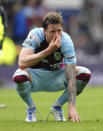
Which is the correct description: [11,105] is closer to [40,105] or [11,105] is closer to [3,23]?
[40,105]

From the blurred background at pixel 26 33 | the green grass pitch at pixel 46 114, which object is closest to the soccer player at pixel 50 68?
the green grass pitch at pixel 46 114

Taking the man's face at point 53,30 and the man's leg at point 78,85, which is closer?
the man's face at point 53,30

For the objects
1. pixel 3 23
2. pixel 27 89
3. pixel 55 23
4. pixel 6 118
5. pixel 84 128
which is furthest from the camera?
pixel 3 23

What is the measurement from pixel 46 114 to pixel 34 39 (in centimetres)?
165

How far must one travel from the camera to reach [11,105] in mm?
10289

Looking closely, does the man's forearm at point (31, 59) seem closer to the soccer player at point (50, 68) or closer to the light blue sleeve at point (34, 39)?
the soccer player at point (50, 68)

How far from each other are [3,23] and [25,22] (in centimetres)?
706

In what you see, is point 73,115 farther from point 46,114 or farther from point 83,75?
point 46,114

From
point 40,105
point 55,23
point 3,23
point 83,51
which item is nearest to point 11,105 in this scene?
point 40,105

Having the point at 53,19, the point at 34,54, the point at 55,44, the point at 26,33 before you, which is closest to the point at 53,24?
the point at 53,19

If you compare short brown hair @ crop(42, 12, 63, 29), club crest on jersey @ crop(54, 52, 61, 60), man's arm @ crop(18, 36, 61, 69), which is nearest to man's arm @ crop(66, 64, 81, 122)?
club crest on jersey @ crop(54, 52, 61, 60)

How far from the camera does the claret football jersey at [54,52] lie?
23.9ft

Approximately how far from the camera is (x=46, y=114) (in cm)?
860

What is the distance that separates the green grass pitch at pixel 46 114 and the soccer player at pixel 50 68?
291mm
